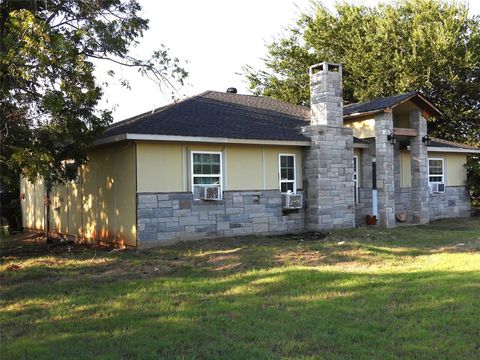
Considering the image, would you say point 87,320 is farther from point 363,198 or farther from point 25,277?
point 363,198

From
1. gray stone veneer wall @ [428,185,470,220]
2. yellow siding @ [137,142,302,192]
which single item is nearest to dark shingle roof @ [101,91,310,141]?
yellow siding @ [137,142,302,192]

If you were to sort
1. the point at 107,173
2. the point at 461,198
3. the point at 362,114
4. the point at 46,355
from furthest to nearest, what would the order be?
1. the point at 461,198
2. the point at 362,114
3. the point at 107,173
4. the point at 46,355

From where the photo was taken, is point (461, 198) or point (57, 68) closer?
point (57, 68)

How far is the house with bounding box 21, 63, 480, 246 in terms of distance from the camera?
12211 mm

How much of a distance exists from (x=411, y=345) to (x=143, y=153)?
8671 millimetres

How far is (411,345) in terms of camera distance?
182 inches

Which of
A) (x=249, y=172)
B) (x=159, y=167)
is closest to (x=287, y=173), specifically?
(x=249, y=172)

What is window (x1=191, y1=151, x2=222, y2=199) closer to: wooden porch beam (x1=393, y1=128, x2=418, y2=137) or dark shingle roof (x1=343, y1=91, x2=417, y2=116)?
dark shingle roof (x1=343, y1=91, x2=417, y2=116)

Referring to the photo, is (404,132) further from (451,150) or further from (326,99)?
(451,150)

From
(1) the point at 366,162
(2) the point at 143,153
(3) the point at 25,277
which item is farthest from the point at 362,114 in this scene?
(3) the point at 25,277

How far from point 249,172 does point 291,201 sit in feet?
5.04

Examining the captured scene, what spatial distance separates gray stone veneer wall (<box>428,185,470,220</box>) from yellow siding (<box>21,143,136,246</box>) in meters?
11.9

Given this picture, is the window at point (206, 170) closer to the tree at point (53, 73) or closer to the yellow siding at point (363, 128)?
the tree at point (53, 73)

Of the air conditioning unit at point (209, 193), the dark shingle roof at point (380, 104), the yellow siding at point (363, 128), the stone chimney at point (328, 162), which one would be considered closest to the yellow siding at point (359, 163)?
the yellow siding at point (363, 128)
